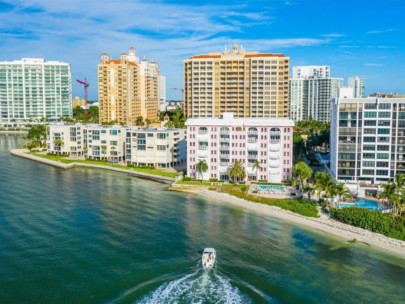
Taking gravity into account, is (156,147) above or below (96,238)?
above

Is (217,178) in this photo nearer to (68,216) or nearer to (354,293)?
(68,216)

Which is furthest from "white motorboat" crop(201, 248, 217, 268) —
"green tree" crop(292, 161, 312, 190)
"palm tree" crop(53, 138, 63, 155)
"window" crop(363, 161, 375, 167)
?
"palm tree" crop(53, 138, 63, 155)

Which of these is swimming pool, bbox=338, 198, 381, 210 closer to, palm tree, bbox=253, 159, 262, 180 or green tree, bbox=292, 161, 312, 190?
green tree, bbox=292, 161, 312, 190

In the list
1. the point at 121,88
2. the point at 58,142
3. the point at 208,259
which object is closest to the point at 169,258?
the point at 208,259

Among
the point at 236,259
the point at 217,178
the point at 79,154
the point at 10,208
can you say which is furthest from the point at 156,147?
the point at 236,259

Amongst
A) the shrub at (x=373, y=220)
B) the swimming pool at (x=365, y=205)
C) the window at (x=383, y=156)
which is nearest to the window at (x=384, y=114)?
the window at (x=383, y=156)

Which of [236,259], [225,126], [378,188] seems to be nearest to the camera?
[236,259]

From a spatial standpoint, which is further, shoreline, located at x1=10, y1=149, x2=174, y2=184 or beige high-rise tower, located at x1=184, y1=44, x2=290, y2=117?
beige high-rise tower, located at x1=184, y1=44, x2=290, y2=117
